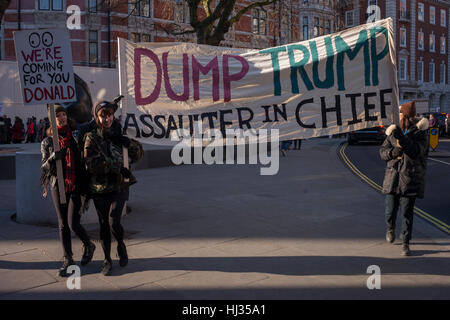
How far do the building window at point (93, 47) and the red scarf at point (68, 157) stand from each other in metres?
32.7

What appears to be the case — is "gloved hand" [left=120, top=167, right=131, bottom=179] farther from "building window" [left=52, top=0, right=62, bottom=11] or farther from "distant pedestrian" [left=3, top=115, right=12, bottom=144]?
"building window" [left=52, top=0, right=62, bottom=11]

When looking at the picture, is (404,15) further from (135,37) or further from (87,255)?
(87,255)

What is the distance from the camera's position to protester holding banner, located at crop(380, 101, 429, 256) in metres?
5.76

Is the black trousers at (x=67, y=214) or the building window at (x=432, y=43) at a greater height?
the building window at (x=432, y=43)

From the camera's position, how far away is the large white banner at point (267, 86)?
5.62 metres

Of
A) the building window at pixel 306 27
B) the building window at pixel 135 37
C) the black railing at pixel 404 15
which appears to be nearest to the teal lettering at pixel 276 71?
the building window at pixel 135 37

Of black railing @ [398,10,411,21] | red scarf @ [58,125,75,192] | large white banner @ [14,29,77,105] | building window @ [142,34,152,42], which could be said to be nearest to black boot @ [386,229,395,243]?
red scarf @ [58,125,75,192]

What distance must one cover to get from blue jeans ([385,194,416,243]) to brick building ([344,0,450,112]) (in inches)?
1961

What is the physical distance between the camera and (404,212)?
595cm

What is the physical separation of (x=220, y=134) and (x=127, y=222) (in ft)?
8.49

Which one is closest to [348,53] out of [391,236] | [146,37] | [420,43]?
[391,236]

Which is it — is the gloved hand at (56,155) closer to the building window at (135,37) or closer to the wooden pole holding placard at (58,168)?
the wooden pole holding placard at (58,168)

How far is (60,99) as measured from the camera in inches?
211
